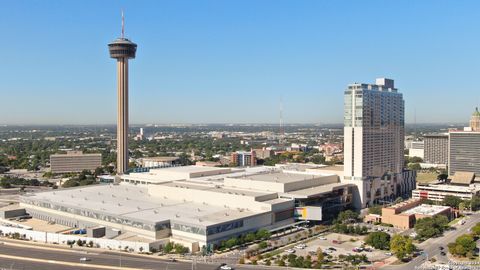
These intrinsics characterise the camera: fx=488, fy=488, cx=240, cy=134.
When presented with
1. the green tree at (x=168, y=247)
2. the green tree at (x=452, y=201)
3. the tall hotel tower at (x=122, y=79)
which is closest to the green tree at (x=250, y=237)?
the green tree at (x=168, y=247)

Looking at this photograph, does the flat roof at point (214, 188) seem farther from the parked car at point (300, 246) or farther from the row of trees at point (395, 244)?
the row of trees at point (395, 244)

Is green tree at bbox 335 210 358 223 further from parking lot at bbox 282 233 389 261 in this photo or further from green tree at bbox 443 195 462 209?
green tree at bbox 443 195 462 209

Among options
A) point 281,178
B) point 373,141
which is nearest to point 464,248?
point 281,178

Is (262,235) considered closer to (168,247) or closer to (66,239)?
(168,247)

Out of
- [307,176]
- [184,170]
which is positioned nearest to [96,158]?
[184,170]

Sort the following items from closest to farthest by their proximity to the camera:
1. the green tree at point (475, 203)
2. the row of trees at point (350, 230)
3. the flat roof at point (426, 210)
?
the row of trees at point (350, 230), the flat roof at point (426, 210), the green tree at point (475, 203)

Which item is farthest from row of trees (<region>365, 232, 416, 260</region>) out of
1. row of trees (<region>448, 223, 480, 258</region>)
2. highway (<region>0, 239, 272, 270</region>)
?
highway (<region>0, 239, 272, 270</region>)
